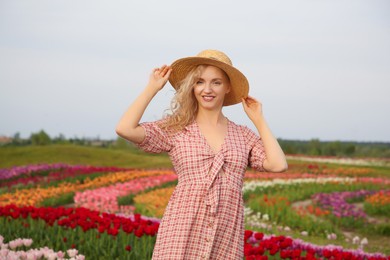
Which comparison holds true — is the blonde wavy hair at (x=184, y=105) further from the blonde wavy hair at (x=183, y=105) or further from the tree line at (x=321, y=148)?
the tree line at (x=321, y=148)

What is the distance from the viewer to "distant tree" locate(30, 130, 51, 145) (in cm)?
2538

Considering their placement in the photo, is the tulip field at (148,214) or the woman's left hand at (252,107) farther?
the tulip field at (148,214)

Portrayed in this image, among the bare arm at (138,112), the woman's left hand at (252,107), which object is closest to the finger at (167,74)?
the bare arm at (138,112)

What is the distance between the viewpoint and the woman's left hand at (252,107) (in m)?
3.63

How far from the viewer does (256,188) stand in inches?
535

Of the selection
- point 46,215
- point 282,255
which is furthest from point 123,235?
point 282,255

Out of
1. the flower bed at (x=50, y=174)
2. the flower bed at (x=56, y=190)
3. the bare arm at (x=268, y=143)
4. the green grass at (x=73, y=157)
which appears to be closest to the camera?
the bare arm at (x=268, y=143)

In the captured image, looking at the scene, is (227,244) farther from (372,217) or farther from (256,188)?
(256,188)

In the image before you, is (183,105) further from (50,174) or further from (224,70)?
(50,174)

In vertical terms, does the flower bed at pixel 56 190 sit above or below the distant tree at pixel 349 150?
below

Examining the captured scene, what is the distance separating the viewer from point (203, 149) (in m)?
3.42

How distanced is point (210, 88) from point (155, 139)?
0.50 m

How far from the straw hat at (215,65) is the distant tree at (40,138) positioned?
74.6 feet

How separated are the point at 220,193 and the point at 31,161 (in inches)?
763
